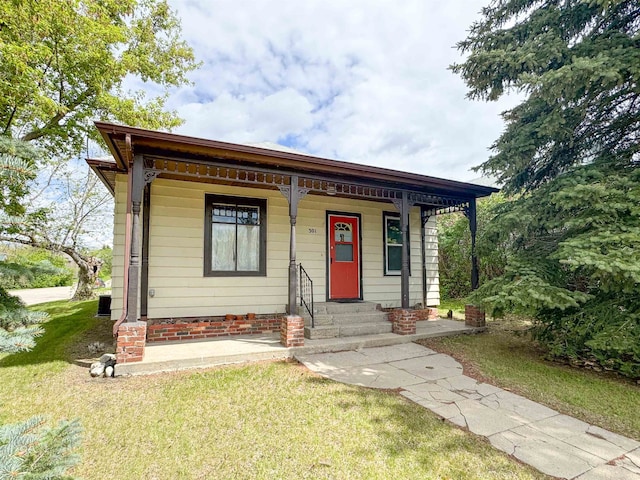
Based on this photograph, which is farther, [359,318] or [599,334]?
[359,318]

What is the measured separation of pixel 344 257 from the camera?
7371 millimetres

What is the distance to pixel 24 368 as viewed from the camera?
15.1ft

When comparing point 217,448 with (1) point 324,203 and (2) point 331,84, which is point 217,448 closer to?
(1) point 324,203

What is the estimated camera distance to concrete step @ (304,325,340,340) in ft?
18.7

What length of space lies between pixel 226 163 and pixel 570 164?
5924mm

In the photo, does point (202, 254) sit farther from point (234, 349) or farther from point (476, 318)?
point (476, 318)

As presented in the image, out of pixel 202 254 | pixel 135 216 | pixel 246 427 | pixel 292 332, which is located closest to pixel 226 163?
pixel 135 216

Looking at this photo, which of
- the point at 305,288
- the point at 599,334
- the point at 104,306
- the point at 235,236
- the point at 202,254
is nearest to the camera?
the point at 599,334

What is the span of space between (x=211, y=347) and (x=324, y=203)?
3.69m

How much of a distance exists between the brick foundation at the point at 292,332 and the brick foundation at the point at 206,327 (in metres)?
1.18

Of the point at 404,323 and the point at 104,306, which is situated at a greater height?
the point at 104,306

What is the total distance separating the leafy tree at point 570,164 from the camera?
13.6ft

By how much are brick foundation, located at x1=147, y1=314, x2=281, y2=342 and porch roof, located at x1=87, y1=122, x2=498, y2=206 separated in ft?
8.29

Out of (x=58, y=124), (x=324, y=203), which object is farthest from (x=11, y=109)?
(x=324, y=203)
